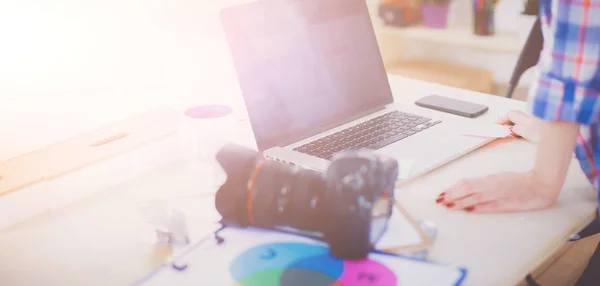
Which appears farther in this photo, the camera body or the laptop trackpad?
the laptop trackpad

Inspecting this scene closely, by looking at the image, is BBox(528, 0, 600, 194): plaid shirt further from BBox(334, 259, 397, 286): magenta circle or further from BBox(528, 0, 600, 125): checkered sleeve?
BBox(334, 259, 397, 286): magenta circle

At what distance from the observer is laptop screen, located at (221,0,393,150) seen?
972 mm

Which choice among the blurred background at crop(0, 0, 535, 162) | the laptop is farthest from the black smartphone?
the blurred background at crop(0, 0, 535, 162)

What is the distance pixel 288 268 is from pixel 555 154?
1.40ft

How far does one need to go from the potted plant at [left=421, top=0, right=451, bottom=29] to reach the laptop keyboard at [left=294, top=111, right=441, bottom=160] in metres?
1.36

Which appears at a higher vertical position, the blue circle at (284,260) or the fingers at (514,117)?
the blue circle at (284,260)

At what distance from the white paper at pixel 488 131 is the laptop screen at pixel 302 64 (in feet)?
0.66

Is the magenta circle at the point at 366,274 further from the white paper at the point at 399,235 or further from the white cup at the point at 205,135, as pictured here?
the white cup at the point at 205,135

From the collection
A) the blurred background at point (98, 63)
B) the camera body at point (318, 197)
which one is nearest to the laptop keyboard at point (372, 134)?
the camera body at point (318, 197)

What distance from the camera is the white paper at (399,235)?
27.7 inches

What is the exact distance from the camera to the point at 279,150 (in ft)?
3.16

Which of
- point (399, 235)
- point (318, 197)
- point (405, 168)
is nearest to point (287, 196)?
point (318, 197)

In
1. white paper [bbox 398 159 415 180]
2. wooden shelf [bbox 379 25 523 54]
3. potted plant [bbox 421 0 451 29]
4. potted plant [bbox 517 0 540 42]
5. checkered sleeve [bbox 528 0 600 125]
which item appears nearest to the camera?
checkered sleeve [bbox 528 0 600 125]

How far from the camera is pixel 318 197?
0.66 metres
